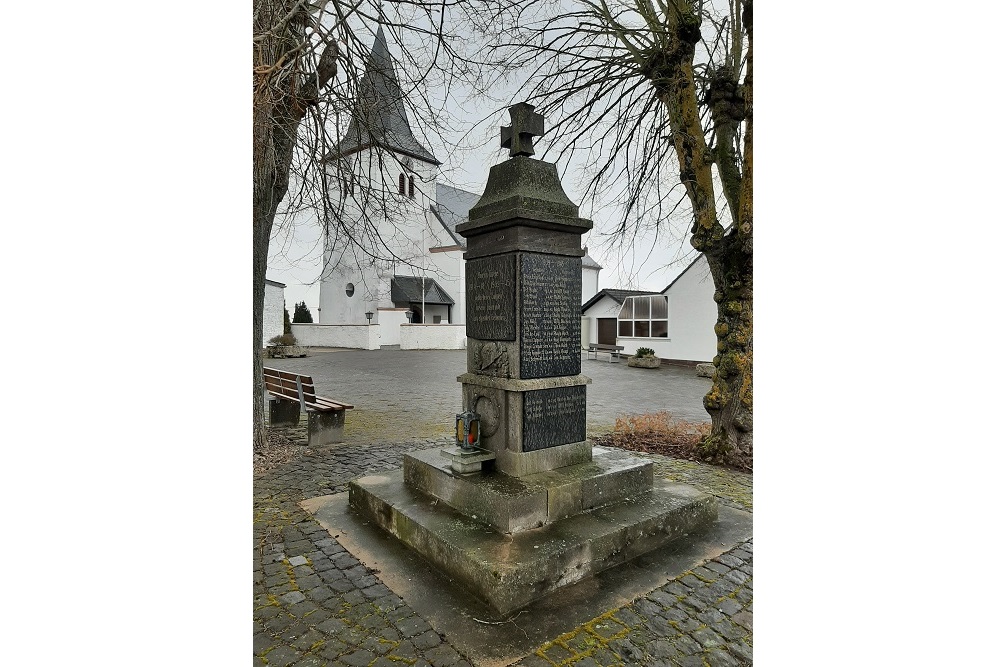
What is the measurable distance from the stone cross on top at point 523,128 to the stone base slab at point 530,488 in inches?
102

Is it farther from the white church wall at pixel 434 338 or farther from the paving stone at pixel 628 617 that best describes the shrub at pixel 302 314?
the paving stone at pixel 628 617

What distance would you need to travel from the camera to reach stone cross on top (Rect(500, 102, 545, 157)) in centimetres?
424

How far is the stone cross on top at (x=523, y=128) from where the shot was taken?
13.9 ft

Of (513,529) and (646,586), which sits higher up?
(513,529)

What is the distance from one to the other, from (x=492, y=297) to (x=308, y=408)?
162 inches

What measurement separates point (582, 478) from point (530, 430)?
527 mm

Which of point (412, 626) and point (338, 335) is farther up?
point (338, 335)

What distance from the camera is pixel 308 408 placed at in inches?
283

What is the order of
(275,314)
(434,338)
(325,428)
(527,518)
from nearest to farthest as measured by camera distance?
1. (527,518)
2. (325,428)
3. (434,338)
4. (275,314)

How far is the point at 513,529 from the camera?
3436mm

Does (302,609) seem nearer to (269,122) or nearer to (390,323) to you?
(269,122)

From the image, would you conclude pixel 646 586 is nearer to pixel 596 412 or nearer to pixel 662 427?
pixel 662 427

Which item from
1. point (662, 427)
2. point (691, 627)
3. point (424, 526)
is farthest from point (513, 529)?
point (662, 427)

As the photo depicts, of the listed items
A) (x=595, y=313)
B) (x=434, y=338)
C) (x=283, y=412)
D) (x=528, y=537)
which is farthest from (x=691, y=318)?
(x=528, y=537)
